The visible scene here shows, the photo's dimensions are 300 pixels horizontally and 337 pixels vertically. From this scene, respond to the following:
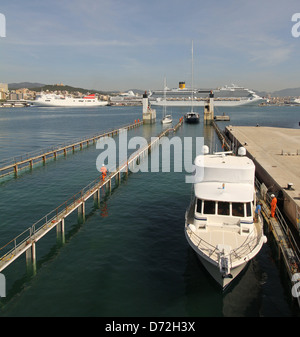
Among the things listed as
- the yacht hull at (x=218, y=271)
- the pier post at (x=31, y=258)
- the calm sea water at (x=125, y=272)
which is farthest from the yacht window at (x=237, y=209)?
the pier post at (x=31, y=258)

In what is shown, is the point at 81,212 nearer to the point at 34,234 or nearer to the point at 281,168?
the point at 34,234

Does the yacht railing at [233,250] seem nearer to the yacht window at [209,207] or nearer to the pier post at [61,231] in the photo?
the yacht window at [209,207]

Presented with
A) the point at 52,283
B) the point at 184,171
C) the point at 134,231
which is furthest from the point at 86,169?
the point at 52,283

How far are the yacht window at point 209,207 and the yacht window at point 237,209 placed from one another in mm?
1058

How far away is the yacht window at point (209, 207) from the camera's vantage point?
16562mm

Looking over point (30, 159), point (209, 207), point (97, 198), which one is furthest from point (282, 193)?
point (30, 159)


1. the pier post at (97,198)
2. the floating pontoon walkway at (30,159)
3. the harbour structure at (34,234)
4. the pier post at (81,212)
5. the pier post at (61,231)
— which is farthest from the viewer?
the floating pontoon walkway at (30,159)

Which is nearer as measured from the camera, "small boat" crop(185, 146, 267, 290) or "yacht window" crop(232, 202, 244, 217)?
"small boat" crop(185, 146, 267, 290)

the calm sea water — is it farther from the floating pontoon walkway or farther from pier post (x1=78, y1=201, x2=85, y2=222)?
the floating pontoon walkway

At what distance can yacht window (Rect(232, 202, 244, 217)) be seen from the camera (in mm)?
16344

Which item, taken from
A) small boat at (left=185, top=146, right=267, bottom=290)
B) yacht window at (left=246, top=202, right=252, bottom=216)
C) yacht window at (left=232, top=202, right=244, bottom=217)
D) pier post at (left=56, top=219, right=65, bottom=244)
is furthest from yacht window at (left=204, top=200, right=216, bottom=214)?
pier post at (left=56, top=219, right=65, bottom=244)

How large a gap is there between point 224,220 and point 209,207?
104 centimetres

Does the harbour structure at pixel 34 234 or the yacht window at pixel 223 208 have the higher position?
the yacht window at pixel 223 208
